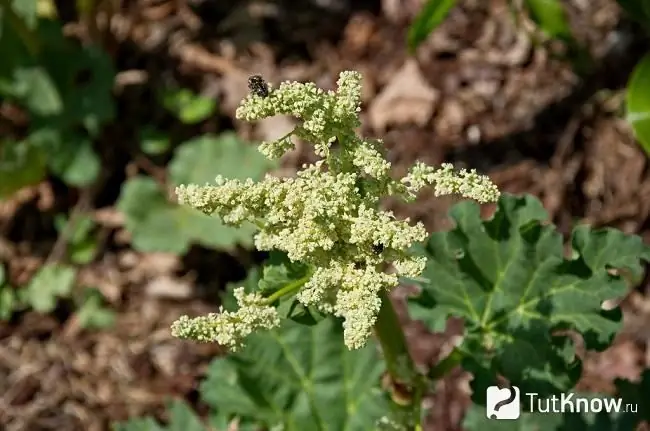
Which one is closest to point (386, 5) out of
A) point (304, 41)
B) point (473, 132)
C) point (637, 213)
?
point (304, 41)

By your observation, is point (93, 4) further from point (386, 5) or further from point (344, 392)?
point (344, 392)

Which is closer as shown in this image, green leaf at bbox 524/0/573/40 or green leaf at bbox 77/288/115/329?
green leaf at bbox 524/0/573/40

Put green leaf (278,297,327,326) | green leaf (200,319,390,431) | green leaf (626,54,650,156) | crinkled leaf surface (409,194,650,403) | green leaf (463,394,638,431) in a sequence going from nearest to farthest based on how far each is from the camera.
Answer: green leaf (278,297,327,326) < crinkled leaf surface (409,194,650,403) < green leaf (463,394,638,431) < green leaf (200,319,390,431) < green leaf (626,54,650,156)

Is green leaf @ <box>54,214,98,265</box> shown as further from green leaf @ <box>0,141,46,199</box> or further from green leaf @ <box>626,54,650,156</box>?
green leaf @ <box>626,54,650,156</box>

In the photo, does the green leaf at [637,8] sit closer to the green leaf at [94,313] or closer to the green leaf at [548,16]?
the green leaf at [548,16]

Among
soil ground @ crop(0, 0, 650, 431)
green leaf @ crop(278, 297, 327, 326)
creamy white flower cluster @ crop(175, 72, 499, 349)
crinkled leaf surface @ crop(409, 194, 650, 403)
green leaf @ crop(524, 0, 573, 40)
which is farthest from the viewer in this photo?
soil ground @ crop(0, 0, 650, 431)

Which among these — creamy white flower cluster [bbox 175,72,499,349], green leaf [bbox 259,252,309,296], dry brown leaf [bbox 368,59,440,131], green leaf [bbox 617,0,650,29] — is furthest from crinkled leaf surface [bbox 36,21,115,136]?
creamy white flower cluster [bbox 175,72,499,349]

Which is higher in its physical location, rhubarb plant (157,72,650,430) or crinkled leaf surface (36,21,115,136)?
rhubarb plant (157,72,650,430)
